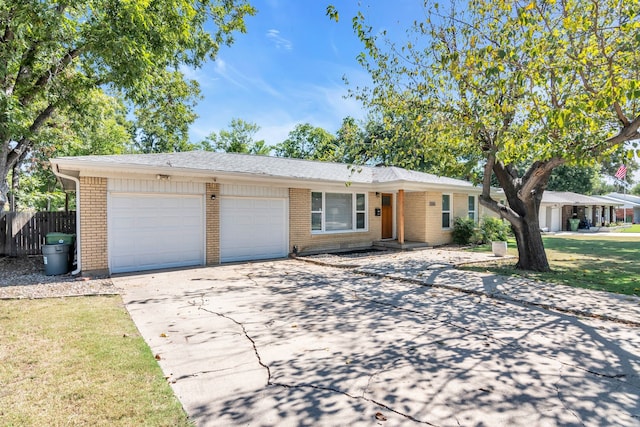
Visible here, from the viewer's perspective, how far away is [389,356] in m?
4.04

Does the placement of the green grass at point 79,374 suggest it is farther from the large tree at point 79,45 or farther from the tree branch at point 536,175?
the tree branch at point 536,175

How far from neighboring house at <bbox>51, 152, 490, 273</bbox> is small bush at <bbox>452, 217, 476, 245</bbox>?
0.32m

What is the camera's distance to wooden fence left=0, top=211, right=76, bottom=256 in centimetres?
1166

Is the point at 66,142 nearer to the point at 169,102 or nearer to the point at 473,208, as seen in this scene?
the point at 169,102

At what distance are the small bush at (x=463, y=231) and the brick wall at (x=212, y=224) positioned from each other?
10.8 meters

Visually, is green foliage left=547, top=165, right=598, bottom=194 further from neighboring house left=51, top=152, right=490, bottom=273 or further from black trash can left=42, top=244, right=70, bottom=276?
black trash can left=42, top=244, right=70, bottom=276

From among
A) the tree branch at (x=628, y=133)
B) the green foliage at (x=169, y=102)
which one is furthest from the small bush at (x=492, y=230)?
the green foliage at (x=169, y=102)

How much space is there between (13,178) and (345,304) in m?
23.9

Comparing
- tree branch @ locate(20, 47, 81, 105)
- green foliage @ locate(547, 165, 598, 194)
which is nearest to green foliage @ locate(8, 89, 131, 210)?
tree branch @ locate(20, 47, 81, 105)

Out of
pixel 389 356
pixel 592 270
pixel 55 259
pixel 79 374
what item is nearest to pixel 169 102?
pixel 55 259

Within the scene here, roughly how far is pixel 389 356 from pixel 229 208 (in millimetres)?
8022

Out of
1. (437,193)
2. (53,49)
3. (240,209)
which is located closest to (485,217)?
(437,193)

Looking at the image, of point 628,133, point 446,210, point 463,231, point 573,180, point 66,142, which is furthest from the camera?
point 573,180

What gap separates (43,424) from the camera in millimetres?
2645
